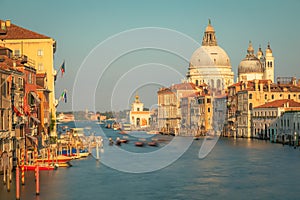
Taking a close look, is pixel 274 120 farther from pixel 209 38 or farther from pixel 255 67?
pixel 209 38

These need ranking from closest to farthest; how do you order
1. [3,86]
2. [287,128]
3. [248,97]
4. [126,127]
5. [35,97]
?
[3,86] → [35,97] → [287,128] → [248,97] → [126,127]

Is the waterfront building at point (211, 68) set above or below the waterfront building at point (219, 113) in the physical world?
above

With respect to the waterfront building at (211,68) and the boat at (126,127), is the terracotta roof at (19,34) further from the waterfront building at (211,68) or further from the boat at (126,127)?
the boat at (126,127)

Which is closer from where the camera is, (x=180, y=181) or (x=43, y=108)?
(x=180, y=181)

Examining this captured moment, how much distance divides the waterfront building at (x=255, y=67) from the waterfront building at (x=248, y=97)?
65.1ft

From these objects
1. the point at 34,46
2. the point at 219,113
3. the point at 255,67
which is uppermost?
the point at 255,67

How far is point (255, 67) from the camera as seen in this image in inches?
3452

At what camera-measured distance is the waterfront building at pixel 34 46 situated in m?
35.9

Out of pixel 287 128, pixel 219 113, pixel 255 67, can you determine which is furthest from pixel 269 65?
pixel 287 128

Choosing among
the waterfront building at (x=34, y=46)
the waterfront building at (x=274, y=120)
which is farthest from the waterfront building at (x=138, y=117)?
the waterfront building at (x=34, y=46)

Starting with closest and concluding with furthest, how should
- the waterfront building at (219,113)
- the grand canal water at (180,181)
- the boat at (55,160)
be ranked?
1. the grand canal water at (180,181)
2. the boat at (55,160)
3. the waterfront building at (219,113)

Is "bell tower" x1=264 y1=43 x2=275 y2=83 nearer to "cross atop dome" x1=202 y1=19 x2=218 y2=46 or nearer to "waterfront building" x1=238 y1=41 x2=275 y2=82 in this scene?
"waterfront building" x1=238 y1=41 x2=275 y2=82

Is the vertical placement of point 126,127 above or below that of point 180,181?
above

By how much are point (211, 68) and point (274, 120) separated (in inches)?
1748
